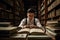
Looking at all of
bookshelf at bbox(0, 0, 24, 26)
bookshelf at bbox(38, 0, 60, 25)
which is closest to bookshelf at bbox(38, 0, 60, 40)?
bookshelf at bbox(38, 0, 60, 25)

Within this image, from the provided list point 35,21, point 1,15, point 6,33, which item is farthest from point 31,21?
point 6,33

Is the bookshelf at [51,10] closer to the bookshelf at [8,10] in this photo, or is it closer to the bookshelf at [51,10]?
the bookshelf at [51,10]

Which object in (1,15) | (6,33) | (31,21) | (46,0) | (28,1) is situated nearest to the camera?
(6,33)

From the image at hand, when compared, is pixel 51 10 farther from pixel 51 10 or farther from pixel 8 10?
pixel 8 10

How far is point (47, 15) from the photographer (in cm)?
426

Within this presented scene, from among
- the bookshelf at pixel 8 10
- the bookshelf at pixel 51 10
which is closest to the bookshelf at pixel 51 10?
the bookshelf at pixel 51 10

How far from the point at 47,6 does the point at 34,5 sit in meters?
6.28

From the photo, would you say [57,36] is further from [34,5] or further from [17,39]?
[34,5]

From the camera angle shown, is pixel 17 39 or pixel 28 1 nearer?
pixel 17 39

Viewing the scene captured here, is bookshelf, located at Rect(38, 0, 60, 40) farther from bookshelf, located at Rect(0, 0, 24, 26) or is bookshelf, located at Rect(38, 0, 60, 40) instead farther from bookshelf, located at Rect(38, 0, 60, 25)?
bookshelf, located at Rect(0, 0, 24, 26)

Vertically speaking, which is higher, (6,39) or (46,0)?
(46,0)

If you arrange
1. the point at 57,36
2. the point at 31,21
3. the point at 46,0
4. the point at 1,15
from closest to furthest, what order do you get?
the point at 57,36
the point at 1,15
the point at 31,21
the point at 46,0

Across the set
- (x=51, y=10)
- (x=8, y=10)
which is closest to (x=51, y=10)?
(x=51, y=10)

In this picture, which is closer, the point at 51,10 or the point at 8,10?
the point at 8,10
